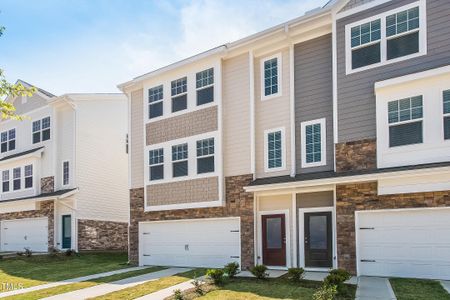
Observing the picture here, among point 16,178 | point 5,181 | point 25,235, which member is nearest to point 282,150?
point 25,235

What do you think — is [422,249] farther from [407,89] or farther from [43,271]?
[43,271]

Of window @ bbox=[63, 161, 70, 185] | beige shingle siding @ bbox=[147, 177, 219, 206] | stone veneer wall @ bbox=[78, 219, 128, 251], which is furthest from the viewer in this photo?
window @ bbox=[63, 161, 70, 185]

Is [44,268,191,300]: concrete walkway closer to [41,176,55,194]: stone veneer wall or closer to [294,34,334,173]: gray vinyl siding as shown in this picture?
[294,34,334,173]: gray vinyl siding

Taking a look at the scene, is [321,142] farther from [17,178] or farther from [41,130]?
[17,178]

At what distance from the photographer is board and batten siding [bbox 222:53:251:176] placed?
17.2 meters

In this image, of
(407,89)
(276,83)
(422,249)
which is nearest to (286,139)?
(276,83)

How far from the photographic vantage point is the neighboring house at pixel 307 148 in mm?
12969

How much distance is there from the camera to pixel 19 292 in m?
13.9

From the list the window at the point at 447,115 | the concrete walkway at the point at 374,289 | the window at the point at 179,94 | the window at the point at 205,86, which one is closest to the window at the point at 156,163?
the window at the point at 179,94

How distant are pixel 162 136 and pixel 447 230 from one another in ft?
38.7

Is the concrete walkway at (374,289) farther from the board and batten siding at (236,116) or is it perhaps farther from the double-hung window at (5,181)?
the double-hung window at (5,181)

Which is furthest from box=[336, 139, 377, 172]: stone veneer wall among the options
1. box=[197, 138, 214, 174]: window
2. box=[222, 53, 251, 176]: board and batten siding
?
box=[197, 138, 214, 174]: window

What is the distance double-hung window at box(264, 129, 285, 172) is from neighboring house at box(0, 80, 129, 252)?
1307 centimetres

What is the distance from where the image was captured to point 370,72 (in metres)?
14.2
